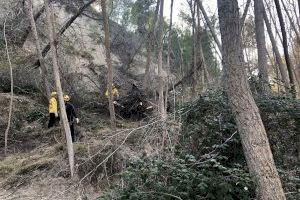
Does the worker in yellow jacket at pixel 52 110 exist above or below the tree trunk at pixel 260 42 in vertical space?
below

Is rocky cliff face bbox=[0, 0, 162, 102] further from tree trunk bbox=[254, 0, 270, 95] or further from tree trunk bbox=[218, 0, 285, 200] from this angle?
tree trunk bbox=[218, 0, 285, 200]

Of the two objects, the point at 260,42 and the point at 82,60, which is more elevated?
the point at 82,60

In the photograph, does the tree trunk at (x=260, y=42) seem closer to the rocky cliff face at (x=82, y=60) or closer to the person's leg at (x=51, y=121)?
the rocky cliff face at (x=82, y=60)

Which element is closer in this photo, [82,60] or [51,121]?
[51,121]

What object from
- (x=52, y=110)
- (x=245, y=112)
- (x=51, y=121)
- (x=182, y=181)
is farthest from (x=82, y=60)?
(x=245, y=112)

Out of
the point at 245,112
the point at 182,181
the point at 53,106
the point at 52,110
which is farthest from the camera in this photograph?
the point at 52,110

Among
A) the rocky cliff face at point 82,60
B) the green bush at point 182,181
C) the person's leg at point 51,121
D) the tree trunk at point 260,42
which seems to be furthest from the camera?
the rocky cliff face at point 82,60

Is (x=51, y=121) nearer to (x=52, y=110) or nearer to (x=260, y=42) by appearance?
(x=52, y=110)

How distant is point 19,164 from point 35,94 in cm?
637

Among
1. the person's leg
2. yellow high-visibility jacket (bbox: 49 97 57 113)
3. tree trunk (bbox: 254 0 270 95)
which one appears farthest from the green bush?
the person's leg

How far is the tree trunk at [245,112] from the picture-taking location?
6.51 meters

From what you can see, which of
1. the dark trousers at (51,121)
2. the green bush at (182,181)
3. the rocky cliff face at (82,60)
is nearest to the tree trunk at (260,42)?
the green bush at (182,181)

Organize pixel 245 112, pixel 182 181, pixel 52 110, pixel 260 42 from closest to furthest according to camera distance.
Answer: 1. pixel 245 112
2. pixel 182 181
3. pixel 260 42
4. pixel 52 110

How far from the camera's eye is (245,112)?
666 cm
